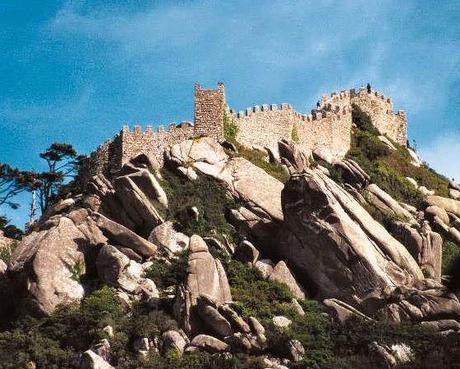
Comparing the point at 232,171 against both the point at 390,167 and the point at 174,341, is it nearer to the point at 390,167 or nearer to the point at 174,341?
the point at 174,341

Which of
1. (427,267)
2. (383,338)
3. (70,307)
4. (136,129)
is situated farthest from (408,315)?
(136,129)

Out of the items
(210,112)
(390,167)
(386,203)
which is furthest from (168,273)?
(390,167)

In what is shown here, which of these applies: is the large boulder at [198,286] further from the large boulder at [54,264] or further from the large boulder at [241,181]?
the large boulder at [54,264]

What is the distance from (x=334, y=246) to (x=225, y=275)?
16.8ft

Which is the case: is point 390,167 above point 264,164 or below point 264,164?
above

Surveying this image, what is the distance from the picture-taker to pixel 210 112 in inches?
2420

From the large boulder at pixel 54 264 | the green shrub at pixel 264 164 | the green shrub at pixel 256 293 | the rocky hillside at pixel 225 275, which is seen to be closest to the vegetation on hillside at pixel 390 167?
the rocky hillside at pixel 225 275

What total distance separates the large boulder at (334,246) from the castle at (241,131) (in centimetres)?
855

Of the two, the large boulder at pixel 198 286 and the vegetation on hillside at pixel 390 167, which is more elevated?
Result: the vegetation on hillside at pixel 390 167

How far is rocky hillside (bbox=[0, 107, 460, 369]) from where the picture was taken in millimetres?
47094

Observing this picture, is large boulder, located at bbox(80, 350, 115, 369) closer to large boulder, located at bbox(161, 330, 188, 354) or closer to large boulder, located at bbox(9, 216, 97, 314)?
large boulder, located at bbox(161, 330, 188, 354)

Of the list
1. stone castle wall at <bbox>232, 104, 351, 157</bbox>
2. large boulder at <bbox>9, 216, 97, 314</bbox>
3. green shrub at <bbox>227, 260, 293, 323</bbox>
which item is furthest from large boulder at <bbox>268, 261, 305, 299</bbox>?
stone castle wall at <bbox>232, 104, 351, 157</bbox>

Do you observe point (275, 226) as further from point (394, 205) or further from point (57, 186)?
point (57, 186)

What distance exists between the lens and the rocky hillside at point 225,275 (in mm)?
47094
